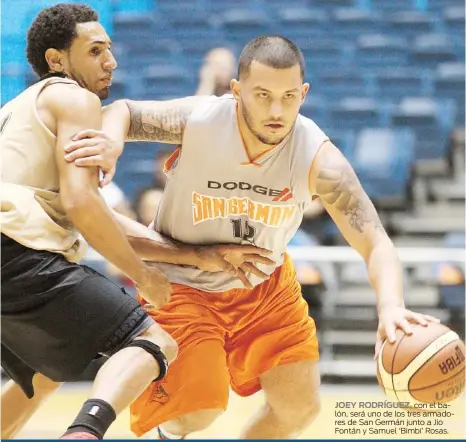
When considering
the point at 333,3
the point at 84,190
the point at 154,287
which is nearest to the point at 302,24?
the point at 333,3

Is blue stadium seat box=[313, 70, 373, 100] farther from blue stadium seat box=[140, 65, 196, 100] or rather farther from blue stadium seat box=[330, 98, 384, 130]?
blue stadium seat box=[140, 65, 196, 100]

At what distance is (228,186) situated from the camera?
3197 millimetres

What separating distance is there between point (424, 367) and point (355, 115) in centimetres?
482

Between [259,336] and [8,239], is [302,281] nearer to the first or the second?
[259,336]

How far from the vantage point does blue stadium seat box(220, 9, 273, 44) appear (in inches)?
321

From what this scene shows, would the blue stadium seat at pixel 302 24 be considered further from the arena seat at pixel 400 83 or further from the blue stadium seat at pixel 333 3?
the arena seat at pixel 400 83

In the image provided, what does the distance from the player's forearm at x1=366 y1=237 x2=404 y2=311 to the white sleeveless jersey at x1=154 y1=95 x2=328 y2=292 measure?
1.31ft

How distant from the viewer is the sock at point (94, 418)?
8.38ft

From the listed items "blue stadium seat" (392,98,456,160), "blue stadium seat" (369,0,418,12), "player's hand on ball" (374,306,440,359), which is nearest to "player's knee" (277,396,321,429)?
"player's hand on ball" (374,306,440,359)

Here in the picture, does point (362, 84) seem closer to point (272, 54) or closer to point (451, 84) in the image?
point (451, 84)

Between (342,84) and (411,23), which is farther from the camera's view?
(411,23)

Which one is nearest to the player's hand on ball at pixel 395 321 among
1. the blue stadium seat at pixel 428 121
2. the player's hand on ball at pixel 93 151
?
the player's hand on ball at pixel 93 151

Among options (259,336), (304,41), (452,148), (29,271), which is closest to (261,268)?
(259,336)

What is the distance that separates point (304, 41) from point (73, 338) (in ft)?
18.7
